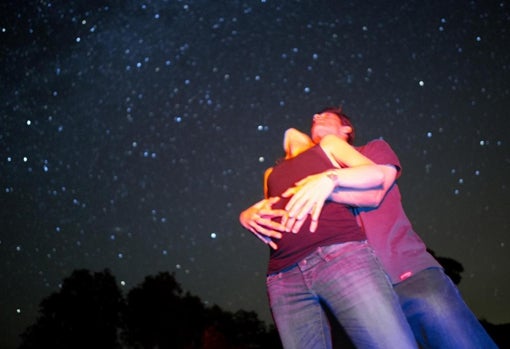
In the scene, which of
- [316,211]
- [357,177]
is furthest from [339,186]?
[316,211]

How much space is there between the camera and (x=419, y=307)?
2.13m

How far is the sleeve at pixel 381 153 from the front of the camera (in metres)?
2.41

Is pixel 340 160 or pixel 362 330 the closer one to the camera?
pixel 362 330

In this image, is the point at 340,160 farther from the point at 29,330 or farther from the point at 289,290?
the point at 29,330

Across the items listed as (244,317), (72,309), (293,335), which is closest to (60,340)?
(72,309)

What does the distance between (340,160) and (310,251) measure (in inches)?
23.4

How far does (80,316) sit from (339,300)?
3867 cm

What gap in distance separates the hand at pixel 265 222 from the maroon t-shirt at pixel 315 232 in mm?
42

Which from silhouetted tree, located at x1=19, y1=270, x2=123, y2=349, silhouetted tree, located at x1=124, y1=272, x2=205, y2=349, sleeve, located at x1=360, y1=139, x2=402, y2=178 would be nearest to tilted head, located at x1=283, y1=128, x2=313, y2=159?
sleeve, located at x1=360, y1=139, x2=402, y2=178

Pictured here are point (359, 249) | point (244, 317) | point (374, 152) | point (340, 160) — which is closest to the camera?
point (359, 249)

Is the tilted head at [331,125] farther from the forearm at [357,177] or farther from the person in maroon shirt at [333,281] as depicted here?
the forearm at [357,177]

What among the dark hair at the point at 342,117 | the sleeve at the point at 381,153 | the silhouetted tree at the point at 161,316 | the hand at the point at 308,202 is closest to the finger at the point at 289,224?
the hand at the point at 308,202

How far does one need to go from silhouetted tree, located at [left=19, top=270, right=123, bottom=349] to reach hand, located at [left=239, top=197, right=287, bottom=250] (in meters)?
37.5

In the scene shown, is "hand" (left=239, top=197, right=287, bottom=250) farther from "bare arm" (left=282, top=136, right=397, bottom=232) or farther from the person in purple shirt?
"bare arm" (left=282, top=136, right=397, bottom=232)
